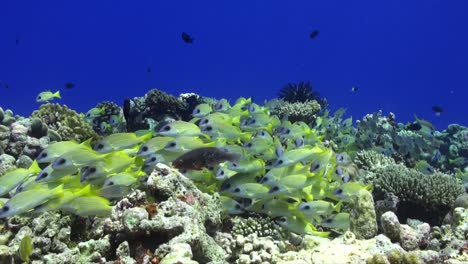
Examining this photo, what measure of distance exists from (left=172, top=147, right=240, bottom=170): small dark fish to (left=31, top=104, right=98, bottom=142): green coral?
5355mm

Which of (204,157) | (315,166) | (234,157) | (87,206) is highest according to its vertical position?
(315,166)

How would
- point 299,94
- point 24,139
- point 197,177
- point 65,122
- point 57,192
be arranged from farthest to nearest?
1. point 299,94
2. point 65,122
3. point 24,139
4. point 197,177
5. point 57,192

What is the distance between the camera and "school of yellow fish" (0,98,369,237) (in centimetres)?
548

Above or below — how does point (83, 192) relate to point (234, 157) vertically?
below

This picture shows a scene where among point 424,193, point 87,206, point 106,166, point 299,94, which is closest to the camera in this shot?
point 87,206

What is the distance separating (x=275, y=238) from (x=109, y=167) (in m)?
2.53

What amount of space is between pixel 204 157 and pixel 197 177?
1.51 feet

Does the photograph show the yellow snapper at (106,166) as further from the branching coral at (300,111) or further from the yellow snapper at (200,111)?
the branching coral at (300,111)

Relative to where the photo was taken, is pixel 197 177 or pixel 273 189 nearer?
pixel 273 189

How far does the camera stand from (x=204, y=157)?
21.8ft

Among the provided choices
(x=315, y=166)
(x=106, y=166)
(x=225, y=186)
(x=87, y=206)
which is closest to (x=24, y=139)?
(x=106, y=166)

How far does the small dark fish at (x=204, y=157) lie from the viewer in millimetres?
6633

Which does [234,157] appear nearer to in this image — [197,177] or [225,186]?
[225,186]

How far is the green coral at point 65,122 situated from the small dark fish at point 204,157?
17.6 ft
